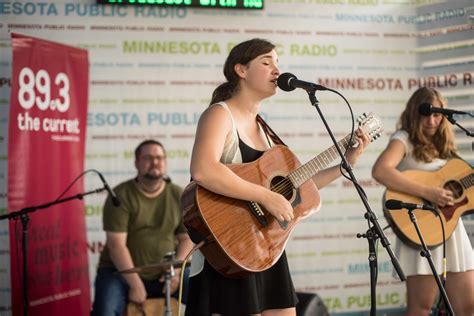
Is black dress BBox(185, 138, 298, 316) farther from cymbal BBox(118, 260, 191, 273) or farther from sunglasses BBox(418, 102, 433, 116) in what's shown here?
cymbal BBox(118, 260, 191, 273)

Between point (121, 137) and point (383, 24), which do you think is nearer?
point (121, 137)

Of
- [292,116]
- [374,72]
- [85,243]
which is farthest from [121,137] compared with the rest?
[374,72]

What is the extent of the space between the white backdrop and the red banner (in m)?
0.48

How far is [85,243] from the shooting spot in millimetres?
6477

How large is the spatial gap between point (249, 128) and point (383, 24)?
14.0ft

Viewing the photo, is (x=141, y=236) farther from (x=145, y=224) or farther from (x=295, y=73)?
(x=295, y=73)

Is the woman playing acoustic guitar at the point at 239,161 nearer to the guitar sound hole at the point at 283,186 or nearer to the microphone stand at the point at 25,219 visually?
the guitar sound hole at the point at 283,186

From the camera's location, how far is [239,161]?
374 cm

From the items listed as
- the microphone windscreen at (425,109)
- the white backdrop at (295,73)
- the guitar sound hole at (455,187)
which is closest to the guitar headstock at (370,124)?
the microphone windscreen at (425,109)

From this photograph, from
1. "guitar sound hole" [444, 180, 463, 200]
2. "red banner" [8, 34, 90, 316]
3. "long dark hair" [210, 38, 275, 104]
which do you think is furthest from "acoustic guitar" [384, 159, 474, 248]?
"red banner" [8, 34, 90, 316]

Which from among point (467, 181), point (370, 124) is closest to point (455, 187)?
point (467, 181)

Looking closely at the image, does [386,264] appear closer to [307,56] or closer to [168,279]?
[307,56]

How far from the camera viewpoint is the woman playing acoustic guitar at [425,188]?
491 cm

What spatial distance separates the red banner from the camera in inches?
229
